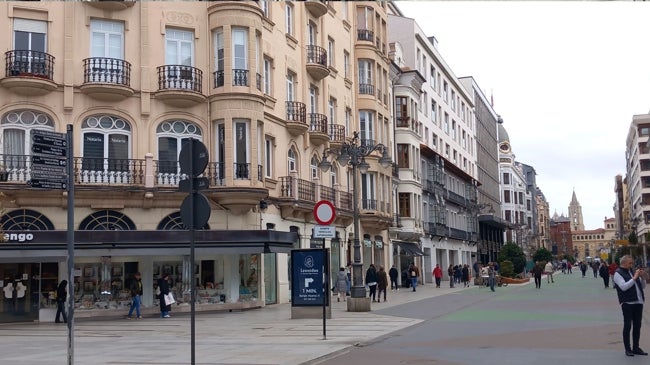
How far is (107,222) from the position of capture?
27797 millimetres

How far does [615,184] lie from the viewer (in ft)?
656

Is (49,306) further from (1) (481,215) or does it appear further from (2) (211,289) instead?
(1) (481,215)

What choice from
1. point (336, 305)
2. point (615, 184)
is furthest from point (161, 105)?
point (615, 184)

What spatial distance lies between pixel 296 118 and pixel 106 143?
32.0 feet

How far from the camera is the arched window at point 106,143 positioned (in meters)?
27.7

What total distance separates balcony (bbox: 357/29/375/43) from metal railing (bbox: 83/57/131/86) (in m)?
19.8

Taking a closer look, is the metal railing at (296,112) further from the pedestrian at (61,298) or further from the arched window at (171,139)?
the pedestrian at (61,298)

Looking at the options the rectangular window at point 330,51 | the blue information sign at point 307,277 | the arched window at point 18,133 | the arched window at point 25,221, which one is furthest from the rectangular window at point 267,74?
the blue information sign at point 307,277

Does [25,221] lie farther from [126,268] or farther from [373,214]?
[373,214]

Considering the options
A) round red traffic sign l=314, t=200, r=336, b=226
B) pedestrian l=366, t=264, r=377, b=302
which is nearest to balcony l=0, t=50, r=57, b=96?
round red traffic sign l=314, t=200, r=336, b=226

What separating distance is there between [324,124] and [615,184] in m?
180

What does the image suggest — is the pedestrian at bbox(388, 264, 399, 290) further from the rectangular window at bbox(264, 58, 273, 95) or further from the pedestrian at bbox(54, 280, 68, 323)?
the pedestrian at bbox(54, 280, 68, 323)

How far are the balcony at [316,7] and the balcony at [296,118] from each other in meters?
5.23

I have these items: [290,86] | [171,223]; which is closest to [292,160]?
[290,86]
